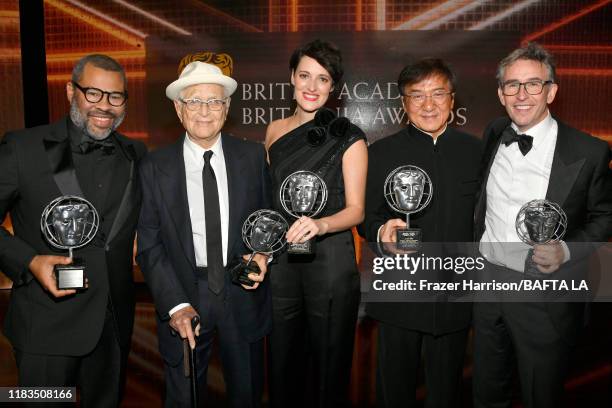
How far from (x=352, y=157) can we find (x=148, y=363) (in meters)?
2.94

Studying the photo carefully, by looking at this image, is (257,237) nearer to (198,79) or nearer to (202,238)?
(202,238)

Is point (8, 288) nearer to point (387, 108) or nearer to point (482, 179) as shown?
point (387, 108)

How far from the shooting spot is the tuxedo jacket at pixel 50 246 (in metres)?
2.54

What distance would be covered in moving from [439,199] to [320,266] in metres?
0.72

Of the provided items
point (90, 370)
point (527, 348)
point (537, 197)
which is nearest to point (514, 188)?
point (537, 197)

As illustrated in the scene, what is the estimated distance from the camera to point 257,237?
2.65 m

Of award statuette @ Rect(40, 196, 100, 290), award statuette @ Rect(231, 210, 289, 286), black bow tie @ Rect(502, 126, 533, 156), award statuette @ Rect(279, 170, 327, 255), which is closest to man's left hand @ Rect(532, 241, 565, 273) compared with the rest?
black bow tie @ Rect(502, 126, 533, 156)

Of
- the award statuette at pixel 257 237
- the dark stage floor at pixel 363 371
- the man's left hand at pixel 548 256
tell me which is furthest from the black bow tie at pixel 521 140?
the dark stage floor at pixel 363 371

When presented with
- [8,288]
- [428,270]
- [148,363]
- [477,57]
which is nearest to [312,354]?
[428,270]

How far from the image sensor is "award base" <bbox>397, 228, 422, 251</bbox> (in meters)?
2.74

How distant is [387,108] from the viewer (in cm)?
649

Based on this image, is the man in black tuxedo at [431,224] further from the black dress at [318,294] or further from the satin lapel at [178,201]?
the satin lapel at [178,201]

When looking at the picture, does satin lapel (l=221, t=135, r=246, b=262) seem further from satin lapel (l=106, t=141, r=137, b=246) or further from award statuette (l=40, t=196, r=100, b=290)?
award statuette (l=40, t=196, r=100, b=290)

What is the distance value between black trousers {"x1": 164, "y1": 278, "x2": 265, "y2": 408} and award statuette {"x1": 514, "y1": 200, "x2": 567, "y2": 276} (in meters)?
1.42
